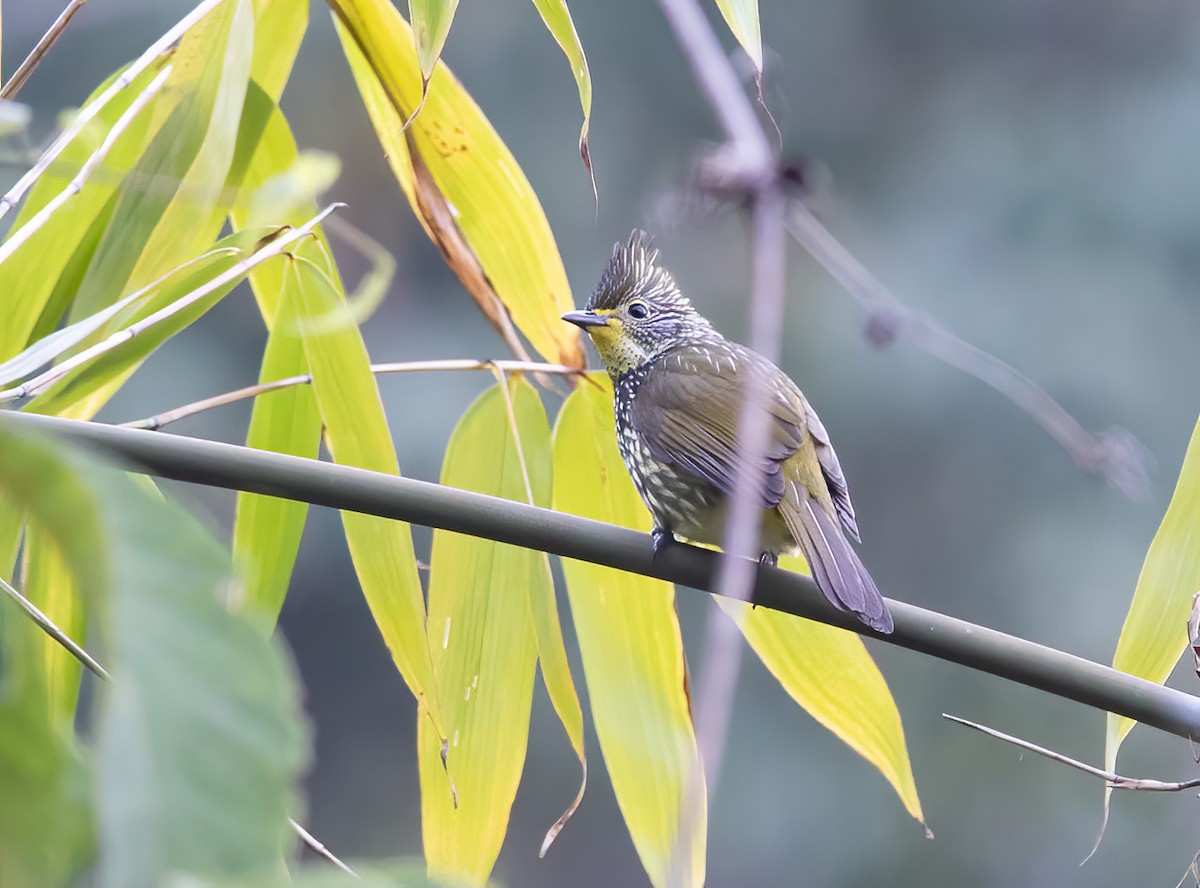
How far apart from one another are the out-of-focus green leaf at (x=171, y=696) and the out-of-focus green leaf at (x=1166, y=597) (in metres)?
1.05

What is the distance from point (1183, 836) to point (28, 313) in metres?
5.53

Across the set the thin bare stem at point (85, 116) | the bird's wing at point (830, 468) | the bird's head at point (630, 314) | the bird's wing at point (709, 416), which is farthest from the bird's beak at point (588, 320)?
the thin bare stem at point (85, 116)

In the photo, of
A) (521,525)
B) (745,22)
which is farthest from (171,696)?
(745,22)

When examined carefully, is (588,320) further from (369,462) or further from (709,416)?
(369,462)

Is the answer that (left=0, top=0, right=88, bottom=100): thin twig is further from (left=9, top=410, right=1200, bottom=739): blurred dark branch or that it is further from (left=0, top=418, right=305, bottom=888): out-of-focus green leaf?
(left=0, top=418, right=305, bottom=888): out-of-focus green leaf

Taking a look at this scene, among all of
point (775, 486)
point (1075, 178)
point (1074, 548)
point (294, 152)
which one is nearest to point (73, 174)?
point (294, 152)

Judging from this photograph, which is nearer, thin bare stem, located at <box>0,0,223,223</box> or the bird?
thin bare stem, located at <box>0,0,223,223</box>

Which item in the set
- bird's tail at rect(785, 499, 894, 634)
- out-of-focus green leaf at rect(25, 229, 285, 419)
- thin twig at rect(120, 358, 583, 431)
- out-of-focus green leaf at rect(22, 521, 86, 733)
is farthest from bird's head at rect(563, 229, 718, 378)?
out-of-focus green leaf at rect(22, 521, 86, 733)

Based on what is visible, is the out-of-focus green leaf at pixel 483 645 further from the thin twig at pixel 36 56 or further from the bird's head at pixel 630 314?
the bird's head at pixel 630 314

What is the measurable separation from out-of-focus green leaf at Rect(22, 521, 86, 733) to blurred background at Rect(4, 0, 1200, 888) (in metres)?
4.06

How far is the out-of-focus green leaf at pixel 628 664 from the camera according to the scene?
4.39 ft

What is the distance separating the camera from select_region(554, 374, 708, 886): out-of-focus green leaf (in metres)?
1.34

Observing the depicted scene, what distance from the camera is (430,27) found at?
3.55ft

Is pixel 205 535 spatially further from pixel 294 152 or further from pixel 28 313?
pixel 294 152
